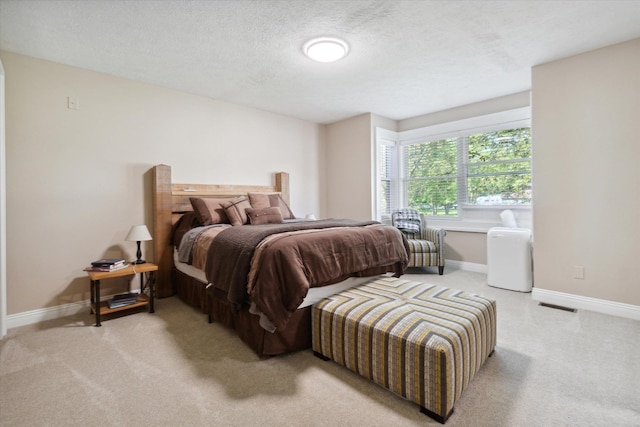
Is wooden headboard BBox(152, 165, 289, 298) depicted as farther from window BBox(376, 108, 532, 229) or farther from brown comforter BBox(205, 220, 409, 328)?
window BBox(376, 108, 532, 229)

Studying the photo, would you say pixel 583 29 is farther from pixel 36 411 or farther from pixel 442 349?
pixel 36 411

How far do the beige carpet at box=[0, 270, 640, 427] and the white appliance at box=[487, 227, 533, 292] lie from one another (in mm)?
906

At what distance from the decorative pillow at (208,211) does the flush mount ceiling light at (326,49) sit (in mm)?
1896

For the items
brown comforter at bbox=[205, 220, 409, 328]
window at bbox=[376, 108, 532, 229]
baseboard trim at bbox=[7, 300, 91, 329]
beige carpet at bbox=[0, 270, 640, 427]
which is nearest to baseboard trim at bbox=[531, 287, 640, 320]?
beige carpet at bbox=[0, 270, 640, 427]

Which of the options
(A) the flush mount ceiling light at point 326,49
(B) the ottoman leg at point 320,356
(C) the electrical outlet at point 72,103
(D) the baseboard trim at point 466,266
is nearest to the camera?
(B) the ottoman leg at point 320,356

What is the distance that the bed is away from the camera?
193 cm

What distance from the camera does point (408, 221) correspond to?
4.53m

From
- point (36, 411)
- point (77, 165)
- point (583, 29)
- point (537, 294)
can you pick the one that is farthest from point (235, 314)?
point (583, 29)

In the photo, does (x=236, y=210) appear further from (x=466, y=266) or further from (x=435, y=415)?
(x=466, y=266)

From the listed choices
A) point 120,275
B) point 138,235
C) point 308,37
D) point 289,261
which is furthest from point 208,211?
point 308,37

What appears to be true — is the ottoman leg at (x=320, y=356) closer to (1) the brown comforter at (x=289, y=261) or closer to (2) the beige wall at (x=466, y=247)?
(1) the brown comforter at (x=289, y=261)

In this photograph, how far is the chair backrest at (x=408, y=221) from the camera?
444cm

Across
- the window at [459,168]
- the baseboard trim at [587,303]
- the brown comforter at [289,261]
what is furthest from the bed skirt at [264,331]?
the window at [459,168]

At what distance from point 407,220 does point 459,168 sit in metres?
1.14
